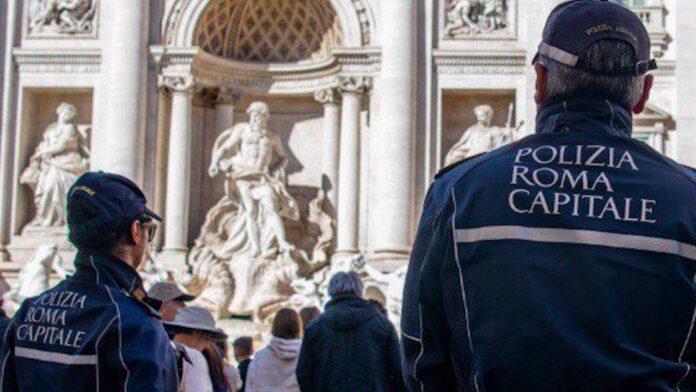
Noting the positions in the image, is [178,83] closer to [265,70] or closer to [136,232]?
[265,70]

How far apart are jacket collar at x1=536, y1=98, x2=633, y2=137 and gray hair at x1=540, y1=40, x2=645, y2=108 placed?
19 mm

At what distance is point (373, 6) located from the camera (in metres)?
21.8

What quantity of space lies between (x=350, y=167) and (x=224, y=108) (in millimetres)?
2803

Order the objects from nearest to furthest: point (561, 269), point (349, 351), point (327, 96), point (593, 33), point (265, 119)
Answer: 1. point (561, 269)
2. point (593, 33)
3. point (349, 351)
4. point (265, 119)
5. point (327, 96)

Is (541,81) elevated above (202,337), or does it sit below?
above

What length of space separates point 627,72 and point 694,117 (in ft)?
63.6

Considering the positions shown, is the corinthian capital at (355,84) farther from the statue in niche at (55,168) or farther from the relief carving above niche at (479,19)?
the statue in niche at (55,168)

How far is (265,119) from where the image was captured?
2158 cm

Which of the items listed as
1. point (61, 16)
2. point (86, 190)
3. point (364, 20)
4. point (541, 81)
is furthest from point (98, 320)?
point (61, 16)

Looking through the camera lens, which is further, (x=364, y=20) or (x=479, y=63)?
(x=364, y=20)

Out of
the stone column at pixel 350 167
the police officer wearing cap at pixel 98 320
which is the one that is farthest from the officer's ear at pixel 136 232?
the stone column at pixel 350 167

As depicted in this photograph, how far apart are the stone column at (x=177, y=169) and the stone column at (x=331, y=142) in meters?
2.57

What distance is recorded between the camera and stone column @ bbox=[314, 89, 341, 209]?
22453 millimetres

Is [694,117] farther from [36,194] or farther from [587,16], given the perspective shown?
[587,16]
